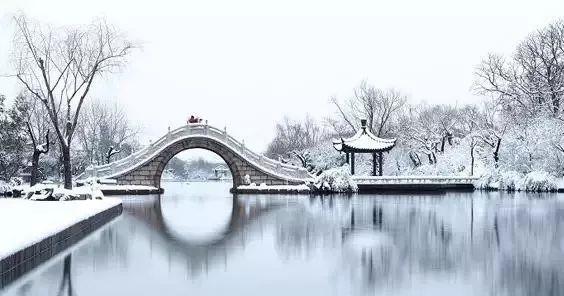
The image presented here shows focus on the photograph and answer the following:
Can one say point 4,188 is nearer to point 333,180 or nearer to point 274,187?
point 274,187

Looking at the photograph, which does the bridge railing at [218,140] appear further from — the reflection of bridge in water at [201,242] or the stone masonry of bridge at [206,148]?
the reflection of bridge in water at [201,242]

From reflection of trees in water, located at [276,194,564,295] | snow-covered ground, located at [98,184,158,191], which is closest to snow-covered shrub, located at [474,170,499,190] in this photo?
snow-covered ground, located at [98,184,158,191]

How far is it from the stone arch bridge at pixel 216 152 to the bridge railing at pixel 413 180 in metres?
3.81

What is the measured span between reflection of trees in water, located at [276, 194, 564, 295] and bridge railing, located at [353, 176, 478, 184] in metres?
17.9

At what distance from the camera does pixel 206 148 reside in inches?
1433

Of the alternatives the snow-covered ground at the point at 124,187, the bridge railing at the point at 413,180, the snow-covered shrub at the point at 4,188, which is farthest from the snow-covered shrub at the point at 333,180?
the snow-covered shrub at the point at 4,188

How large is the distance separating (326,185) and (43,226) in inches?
963

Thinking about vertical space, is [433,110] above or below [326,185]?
above

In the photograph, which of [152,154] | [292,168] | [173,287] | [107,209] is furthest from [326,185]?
[173,287]

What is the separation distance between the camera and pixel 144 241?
1260 cm

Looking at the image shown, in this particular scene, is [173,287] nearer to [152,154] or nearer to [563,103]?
[152,154]

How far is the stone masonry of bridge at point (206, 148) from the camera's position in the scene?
35562 millimetres

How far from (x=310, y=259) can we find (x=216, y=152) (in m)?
26.7

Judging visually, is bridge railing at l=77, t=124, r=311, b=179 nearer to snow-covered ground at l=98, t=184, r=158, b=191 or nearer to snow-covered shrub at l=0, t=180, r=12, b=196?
snow-covered ground at l=98, t=184, r=158, b=191
